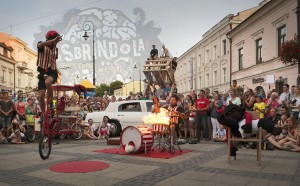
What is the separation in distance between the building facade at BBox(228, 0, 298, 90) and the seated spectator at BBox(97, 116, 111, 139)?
36.7ft

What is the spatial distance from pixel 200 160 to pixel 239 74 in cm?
2557

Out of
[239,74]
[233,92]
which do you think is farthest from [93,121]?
[239,74]

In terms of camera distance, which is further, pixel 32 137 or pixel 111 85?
pixel 111 85

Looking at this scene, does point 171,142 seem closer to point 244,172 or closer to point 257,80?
point 244,172

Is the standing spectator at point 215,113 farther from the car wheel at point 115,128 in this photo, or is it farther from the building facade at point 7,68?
the building facade at point 7,68

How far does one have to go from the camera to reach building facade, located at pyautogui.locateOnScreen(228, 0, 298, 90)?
21458 millimetres

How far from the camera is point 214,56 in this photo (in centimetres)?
4047

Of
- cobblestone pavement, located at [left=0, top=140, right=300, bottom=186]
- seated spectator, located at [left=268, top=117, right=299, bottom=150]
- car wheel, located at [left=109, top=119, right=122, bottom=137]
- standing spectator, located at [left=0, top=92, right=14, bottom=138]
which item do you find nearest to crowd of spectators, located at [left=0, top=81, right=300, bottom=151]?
standing spectator, located at [left=0, top=92, right=14, bottom=138]

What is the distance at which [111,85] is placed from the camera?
112 meters

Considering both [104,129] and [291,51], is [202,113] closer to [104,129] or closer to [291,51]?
[104,129]

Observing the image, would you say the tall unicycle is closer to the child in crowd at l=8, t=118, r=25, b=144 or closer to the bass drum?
the bass drum

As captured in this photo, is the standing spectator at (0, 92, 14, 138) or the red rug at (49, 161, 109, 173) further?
the standing spectator at (0, 92, 14, 138)

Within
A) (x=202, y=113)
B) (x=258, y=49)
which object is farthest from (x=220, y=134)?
(x=258, y=49)

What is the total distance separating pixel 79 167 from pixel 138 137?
2.35m
